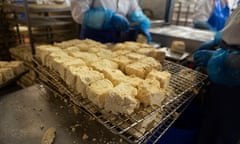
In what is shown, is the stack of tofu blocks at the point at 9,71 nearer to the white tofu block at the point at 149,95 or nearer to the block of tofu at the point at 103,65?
the block of tofu at the point at 103,65

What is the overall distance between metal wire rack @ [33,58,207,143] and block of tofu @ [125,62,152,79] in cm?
18

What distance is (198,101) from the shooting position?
70.2 inches

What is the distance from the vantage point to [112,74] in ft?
3.59

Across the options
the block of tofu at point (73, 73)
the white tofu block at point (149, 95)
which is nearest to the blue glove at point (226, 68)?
the white tofu block at point (149, 95)

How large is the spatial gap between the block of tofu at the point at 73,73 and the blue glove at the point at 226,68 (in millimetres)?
956

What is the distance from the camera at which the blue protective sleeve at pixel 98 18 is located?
194 cm

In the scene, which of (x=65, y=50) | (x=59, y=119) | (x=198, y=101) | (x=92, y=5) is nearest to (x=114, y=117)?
(x=59, y=119)

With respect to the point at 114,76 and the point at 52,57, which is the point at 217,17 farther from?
the point at 52,57

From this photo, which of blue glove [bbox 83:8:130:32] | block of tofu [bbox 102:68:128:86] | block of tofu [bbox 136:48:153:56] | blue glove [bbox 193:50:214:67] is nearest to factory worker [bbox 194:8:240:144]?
blue glove [bbox 193:50:214:67]

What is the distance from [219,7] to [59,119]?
389cm

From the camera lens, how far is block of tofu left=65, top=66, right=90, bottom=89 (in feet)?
3.46

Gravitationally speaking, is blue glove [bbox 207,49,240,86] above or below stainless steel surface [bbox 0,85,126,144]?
above

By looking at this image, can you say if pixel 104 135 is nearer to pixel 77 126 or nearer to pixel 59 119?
pixel 77 126

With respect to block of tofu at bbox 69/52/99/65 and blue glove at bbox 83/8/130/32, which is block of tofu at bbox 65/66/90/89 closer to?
block of tofu at bbox 69/52/99/65
